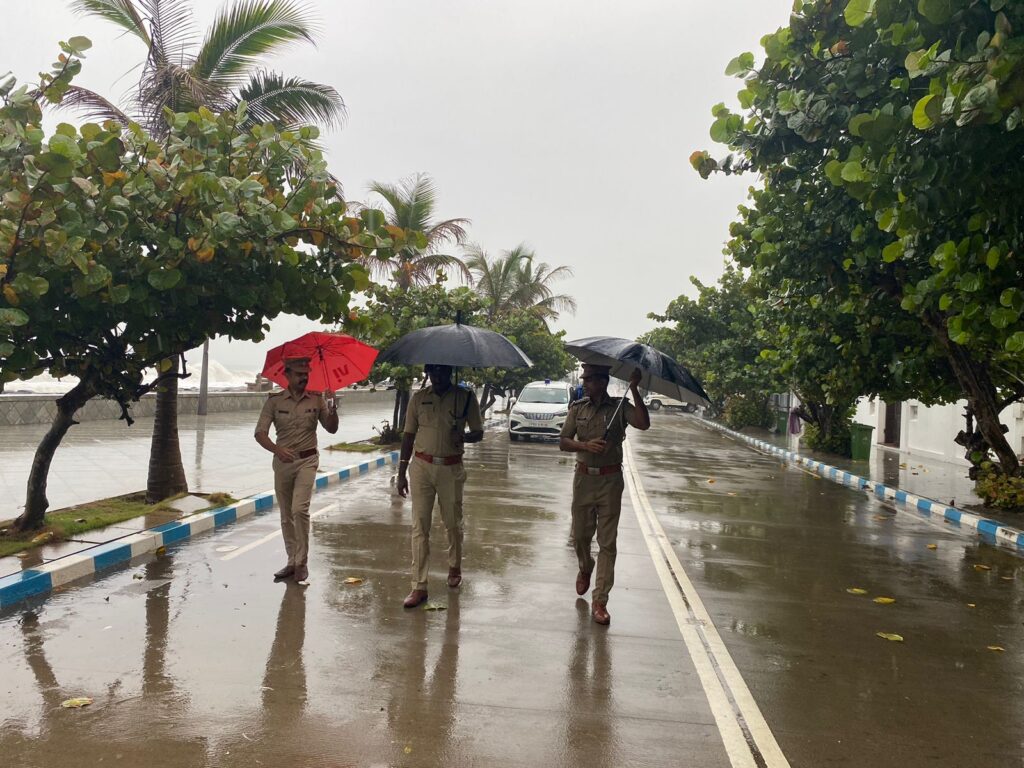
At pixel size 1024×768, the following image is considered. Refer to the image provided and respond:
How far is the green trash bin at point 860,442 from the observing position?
21984 millimetres

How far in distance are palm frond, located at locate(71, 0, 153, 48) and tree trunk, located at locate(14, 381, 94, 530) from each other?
504 cm

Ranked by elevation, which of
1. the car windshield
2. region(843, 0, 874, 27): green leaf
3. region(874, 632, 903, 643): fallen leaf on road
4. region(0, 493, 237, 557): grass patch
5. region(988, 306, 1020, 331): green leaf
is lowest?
region(874, 632, 903, 643): fallen leaf on road

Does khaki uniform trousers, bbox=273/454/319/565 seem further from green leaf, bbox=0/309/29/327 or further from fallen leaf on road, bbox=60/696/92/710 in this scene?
fallen leaf on road, bbox=60/696/92/710

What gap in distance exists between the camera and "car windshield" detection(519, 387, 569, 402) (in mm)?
27047

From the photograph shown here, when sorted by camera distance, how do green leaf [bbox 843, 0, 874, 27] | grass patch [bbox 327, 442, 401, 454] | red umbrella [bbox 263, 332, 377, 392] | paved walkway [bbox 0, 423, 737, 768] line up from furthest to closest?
grass patch [bbox 327, 442, 401, 454] < red umbrella [bbox 263, 332, 377, 392] < green leaf [bbox 843, 0, 874, 27] < paved walkway [bbox 0, 423, 737, 768]

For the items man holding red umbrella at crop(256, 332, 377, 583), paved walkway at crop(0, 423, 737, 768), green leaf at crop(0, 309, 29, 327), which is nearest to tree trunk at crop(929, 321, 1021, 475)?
paved walkway at crop(0, 423, 737, 768)

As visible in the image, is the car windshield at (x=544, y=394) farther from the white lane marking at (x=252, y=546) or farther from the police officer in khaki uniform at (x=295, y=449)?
the police officer in khaki uniform at (x=295, y=449)

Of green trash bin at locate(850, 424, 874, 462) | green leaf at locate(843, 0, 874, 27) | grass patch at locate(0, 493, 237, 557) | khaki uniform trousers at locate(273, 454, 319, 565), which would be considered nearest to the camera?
green leaf at locate(843, 0, 874, 27)

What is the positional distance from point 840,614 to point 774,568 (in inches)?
67.1

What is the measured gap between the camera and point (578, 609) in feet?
22.1

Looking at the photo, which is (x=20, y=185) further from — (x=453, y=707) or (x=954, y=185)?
(x=954, y=185)

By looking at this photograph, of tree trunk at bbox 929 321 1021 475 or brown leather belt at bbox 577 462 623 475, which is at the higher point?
tree trunk at bbox 929 321 1021 475

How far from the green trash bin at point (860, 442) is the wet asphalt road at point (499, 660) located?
41.6 feet

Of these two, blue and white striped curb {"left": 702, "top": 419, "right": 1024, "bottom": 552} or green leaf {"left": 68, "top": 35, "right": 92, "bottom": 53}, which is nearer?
green leaf {"left": 68, "top": 35, "right": 92, "bottom": 53}
